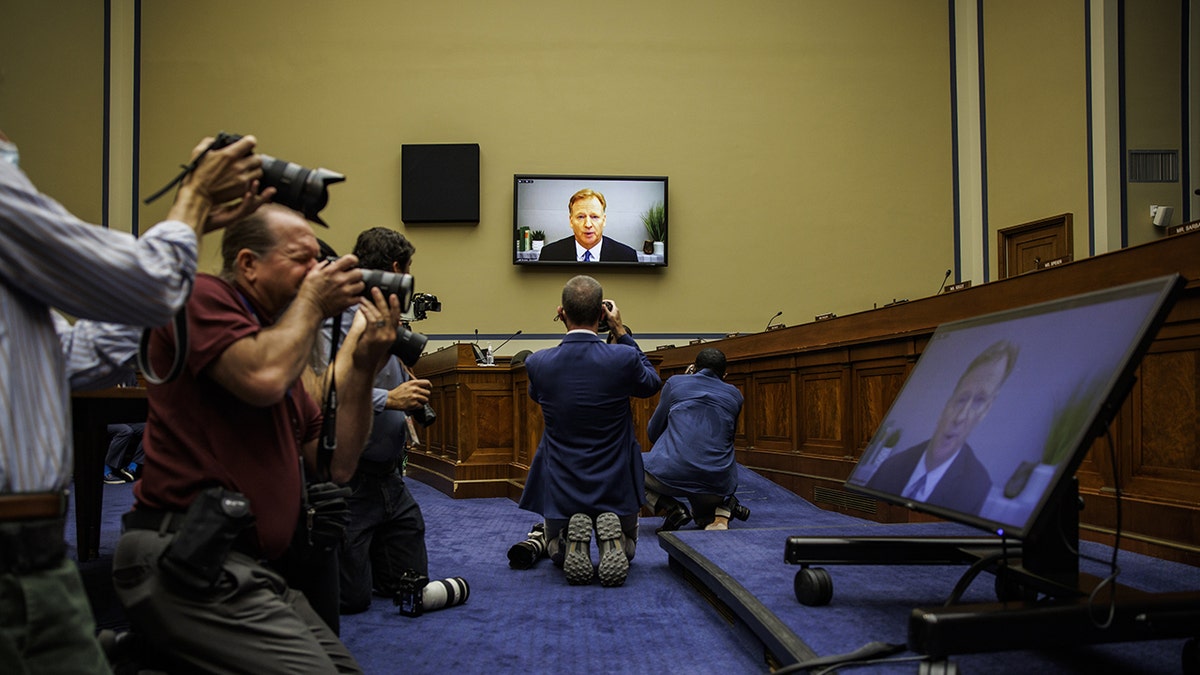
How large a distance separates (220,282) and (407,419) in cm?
144

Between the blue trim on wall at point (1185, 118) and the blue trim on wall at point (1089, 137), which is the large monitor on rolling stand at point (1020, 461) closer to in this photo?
the blue trim on wall at point (1089, 137)

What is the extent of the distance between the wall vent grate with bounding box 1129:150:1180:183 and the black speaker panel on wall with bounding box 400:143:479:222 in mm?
5555

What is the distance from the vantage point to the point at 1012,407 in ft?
5.29

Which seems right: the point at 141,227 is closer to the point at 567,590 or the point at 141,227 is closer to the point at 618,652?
the point at 567,590

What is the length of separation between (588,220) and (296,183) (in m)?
7.12

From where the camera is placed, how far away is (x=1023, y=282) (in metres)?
3.40

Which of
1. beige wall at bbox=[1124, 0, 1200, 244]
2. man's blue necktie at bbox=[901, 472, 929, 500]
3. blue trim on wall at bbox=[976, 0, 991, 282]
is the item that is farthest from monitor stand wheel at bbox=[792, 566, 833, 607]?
blue trim on wall at bbox=[976, 0, 991, 282]

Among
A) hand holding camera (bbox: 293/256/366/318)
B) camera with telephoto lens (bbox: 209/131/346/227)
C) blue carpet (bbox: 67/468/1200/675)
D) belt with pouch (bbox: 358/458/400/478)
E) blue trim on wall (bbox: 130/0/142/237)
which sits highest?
blue trim on wall (bbox: 130/0/142/237)

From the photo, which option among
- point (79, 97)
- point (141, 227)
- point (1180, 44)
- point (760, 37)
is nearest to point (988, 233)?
point (1180, 44)

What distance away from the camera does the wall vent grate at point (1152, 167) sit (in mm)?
7043

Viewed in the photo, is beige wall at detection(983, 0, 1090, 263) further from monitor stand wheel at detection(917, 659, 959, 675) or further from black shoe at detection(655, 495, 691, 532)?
monitor stand wheel at detection(917, 659, 959, 675)

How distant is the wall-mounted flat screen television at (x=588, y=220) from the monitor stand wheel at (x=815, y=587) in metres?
6.50

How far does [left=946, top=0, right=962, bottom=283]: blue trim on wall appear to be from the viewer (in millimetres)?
8867

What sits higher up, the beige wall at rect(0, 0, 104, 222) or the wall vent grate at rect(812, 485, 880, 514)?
the beige wall at rect(0, 0, 104, 222)
